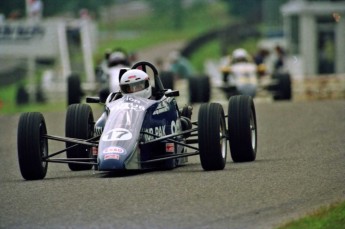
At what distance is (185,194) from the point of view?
43.0 ft

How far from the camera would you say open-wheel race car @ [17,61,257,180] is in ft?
49.3

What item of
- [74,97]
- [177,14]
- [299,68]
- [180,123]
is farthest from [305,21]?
[177,14]

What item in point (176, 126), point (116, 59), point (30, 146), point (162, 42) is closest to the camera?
point (30, 146)

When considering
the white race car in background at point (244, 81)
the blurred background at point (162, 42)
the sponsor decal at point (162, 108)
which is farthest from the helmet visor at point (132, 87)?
the white race car in background at point (244, 81)

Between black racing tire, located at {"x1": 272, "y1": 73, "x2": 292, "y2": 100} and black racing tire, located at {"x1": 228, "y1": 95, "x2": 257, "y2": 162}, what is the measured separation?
679 inches

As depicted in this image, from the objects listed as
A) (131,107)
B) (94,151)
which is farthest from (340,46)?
(131,107)

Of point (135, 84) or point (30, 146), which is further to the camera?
point (135, 84)

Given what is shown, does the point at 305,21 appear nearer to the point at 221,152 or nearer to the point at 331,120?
the point at 331,120

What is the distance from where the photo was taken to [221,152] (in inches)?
596

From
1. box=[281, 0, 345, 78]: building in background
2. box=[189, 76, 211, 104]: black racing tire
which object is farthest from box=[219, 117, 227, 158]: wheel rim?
box=[281, 0, 345, 78]: building in background

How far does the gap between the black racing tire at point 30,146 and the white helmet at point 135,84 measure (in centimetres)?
120

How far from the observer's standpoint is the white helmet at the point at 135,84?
52.8 feet

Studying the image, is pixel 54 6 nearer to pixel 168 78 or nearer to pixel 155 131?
pixel 168 78

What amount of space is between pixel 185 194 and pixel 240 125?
2.99 meters
